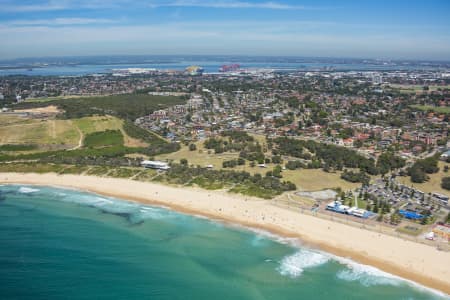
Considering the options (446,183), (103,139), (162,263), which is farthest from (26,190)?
(446,183)

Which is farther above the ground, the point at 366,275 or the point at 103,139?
the point at 103,139

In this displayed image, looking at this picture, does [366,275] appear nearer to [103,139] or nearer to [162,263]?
[162,263]

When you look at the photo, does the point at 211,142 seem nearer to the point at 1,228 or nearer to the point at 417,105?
the point at 1,228

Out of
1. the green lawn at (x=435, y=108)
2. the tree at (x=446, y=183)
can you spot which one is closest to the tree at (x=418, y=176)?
the tree at (x=446, y=183)

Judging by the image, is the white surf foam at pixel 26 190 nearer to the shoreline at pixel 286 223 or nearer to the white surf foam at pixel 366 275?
the shoreline at pixel 286 223

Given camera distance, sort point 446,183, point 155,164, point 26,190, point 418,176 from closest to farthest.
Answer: point 446,183 → point 26,190 → point 418,176 → point 155,164

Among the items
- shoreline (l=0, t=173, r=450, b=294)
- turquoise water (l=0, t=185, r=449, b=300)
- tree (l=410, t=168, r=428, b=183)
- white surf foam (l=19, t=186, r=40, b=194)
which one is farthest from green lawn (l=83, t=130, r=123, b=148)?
tree (l=410, t=168, r=428, b=183)
